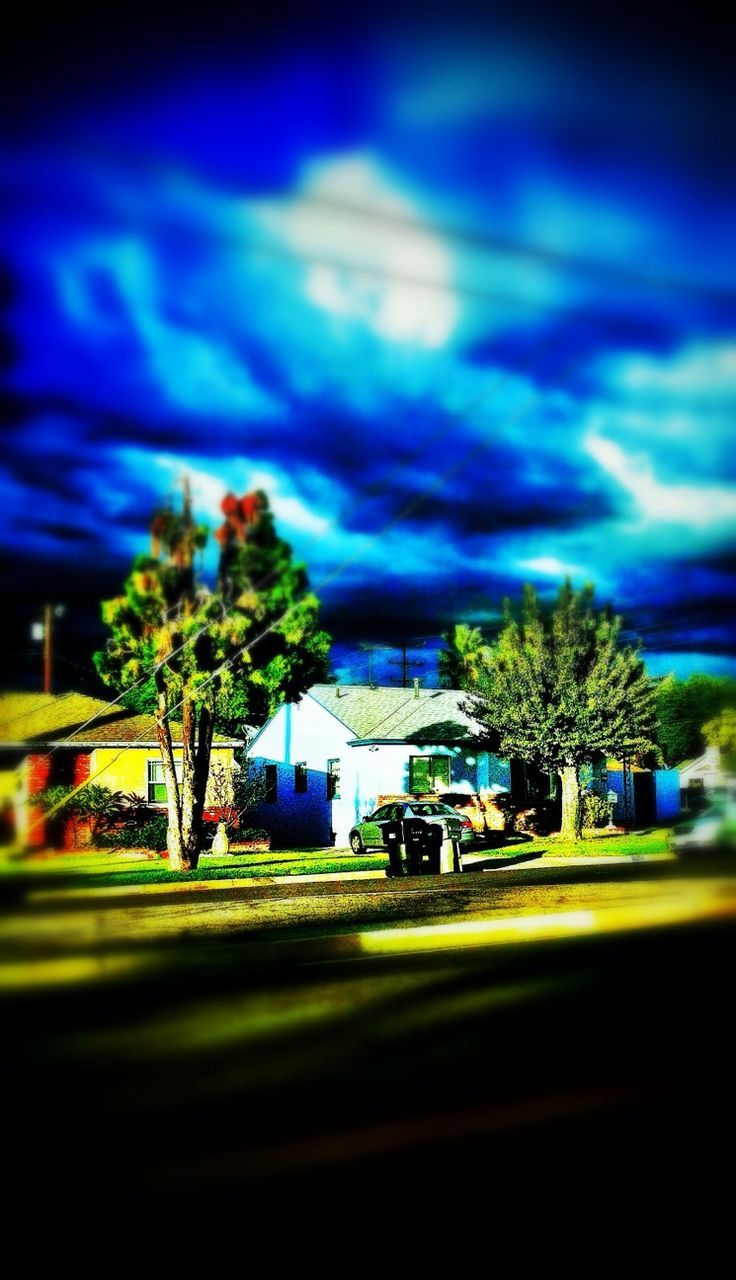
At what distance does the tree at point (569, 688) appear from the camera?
28719 mm

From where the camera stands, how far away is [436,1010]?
25.3ft

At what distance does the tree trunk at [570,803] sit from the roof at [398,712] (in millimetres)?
4030

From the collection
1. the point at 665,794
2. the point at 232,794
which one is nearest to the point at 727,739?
the point at 232,794

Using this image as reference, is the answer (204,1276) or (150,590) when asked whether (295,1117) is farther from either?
(150,590)

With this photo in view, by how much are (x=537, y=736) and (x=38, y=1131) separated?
81.0 ft

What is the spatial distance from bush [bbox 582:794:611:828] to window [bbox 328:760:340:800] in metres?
8.10

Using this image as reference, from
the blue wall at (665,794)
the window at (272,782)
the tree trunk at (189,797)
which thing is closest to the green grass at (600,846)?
the blue wall at (665,794)

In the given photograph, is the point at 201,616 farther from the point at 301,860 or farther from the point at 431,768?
the point at 431,768

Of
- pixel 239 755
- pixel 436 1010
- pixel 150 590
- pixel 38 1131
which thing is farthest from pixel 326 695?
pixel 38 1131

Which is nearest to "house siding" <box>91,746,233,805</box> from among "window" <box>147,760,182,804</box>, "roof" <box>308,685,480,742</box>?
"window" <box>147,760,182,804</box>

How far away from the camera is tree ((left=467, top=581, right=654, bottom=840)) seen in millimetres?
28719

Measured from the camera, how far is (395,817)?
89.1ft

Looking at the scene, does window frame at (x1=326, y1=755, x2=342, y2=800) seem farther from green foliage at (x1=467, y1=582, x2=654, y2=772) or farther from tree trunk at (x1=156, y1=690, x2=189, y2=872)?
tree trunk at (x1=156, y1=690, x2=189, y2=872)

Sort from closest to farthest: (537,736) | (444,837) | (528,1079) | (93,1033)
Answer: (528,1079)
(93,1033)
(444,837)
(537,736)
